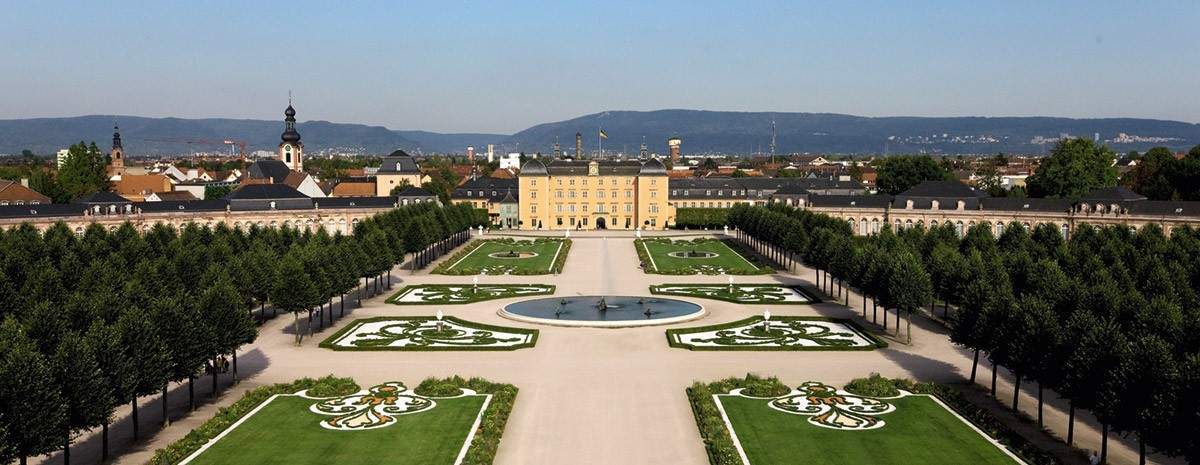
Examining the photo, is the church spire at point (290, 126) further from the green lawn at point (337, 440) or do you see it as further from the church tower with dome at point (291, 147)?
the green lawn at point (337, 440)

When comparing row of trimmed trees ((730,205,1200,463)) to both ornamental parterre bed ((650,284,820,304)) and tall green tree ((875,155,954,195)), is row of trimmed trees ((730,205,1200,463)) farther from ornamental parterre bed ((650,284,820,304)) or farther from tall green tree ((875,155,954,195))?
tall green tree ((875,155,954,195))

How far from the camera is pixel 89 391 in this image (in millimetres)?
33406

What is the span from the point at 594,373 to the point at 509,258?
198ft

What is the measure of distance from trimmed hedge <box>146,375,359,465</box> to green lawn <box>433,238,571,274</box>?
4832cm

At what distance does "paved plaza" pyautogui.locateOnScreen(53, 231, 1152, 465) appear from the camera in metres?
37.2

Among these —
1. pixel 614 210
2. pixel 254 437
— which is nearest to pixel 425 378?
pixel 254 437

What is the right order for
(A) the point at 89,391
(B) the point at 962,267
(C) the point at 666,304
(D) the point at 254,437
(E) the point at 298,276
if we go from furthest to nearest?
(C) the point at 666,304 → (B) the point at 962,267 → (E) the point at 298,276 → (D) the point at 254,437 → (A) the point at 89,391

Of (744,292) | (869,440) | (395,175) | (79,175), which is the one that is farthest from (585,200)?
(869,440)

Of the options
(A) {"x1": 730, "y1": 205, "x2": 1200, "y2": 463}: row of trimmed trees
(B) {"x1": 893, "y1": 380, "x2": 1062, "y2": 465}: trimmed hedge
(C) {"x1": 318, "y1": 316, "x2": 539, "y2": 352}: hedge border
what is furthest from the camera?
(C) {"x1": 318, "y1": 316, "x2": 539, "y2": 352}: hedge border

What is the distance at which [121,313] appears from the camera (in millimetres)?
42438

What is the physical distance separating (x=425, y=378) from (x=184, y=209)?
84622 mm

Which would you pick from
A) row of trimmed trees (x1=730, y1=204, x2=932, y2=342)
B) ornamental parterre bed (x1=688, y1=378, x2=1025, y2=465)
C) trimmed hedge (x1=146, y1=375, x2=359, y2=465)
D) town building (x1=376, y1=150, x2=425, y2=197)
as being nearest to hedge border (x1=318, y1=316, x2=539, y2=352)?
trimmed hedge (x1=146, y1=375, x2=359, y2=465)

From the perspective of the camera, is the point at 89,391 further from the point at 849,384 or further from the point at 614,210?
the point at 614,210

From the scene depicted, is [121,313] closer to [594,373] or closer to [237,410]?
[237,410]
